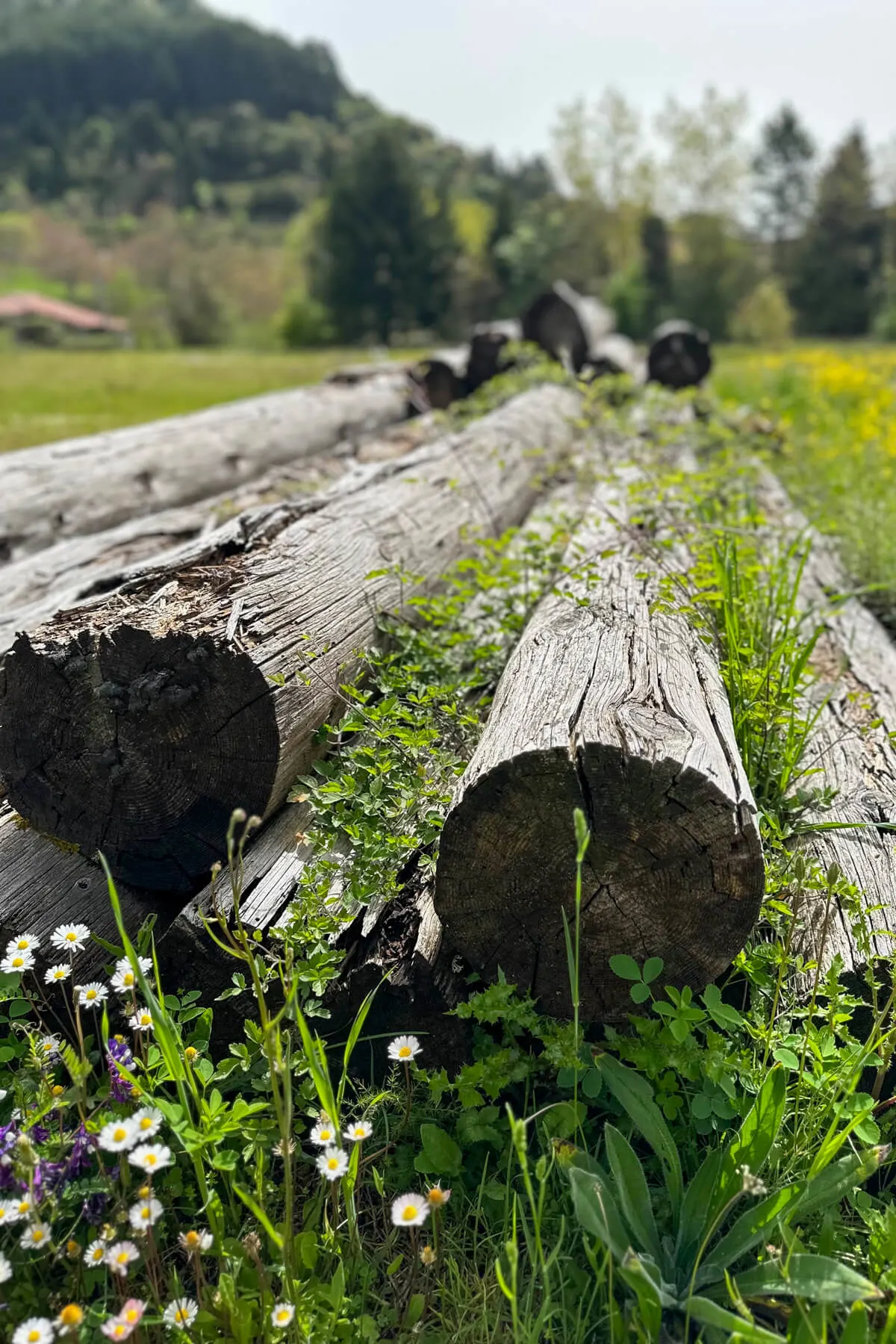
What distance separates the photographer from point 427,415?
23.1 feet

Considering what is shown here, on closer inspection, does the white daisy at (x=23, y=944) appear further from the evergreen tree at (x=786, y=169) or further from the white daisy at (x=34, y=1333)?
the evergreen tree at (x=786, y=169)

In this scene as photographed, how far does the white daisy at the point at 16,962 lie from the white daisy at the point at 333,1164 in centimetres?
65

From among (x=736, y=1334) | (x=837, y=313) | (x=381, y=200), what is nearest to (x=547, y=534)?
(x=736, y=1334)

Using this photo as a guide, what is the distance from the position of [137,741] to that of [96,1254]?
893mm

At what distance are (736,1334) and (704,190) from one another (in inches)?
1327

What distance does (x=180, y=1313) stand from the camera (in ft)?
4.41

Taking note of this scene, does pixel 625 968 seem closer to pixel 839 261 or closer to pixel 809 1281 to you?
pixel 809 1281

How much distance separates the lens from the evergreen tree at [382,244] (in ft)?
92.1

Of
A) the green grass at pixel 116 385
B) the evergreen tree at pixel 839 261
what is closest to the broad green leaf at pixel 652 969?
the green grass at pixel 116 385

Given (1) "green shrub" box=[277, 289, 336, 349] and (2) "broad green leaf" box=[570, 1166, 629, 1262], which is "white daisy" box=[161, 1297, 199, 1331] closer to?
(2) "broad green leaf" box=[570, 1166, 629, 1262]

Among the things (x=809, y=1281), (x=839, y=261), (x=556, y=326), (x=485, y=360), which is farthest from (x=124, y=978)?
(x=839, y=261)

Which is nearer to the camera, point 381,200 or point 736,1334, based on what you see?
point 736,1334

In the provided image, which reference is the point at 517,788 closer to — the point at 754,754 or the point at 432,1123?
the point at 432,1123

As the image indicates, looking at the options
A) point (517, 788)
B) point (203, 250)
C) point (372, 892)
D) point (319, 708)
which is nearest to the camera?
point (517, 788)
